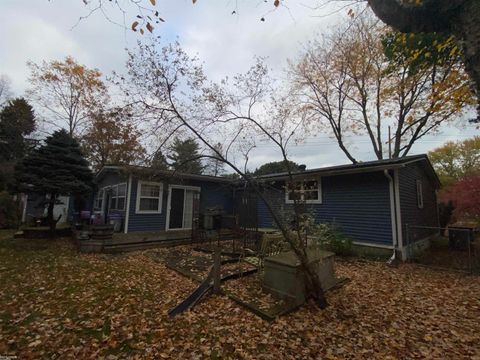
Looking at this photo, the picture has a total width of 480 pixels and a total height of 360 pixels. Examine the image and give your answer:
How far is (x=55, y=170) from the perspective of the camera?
9.30 meters

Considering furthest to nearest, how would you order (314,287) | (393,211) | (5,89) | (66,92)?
(66,92), (5,89), (393,211), (314,287)

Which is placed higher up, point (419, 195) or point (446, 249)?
point (419, 195)

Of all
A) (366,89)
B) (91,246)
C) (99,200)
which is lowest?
(91,246)

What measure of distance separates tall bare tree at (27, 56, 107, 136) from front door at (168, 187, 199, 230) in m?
12.2

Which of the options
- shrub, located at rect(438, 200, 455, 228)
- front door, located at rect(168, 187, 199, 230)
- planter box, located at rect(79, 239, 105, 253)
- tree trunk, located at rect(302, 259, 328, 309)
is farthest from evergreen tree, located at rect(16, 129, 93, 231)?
shrub, located at rect(438, 200, 455, 228)

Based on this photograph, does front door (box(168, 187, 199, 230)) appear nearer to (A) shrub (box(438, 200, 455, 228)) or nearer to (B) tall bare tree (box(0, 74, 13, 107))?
(A) shrub (box(438, 200, 455, 228))

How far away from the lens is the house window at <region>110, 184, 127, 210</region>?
10562mm

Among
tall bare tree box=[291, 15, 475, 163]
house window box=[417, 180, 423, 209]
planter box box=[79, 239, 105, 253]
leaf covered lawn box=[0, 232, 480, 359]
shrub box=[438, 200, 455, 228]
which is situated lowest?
leaf covered lawn box=[0, 232, 480, 359]

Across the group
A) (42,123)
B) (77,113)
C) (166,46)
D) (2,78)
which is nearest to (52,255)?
(166,46)

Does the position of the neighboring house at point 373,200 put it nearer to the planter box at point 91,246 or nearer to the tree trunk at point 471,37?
the tree trunk at point 471,37

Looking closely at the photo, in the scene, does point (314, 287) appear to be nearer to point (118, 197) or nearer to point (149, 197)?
point (149, 197)

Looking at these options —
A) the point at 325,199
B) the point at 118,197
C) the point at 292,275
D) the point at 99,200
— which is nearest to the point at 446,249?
the point at 325,199

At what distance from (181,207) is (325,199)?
6833 millimetres

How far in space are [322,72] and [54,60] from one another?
2025 centimetres
